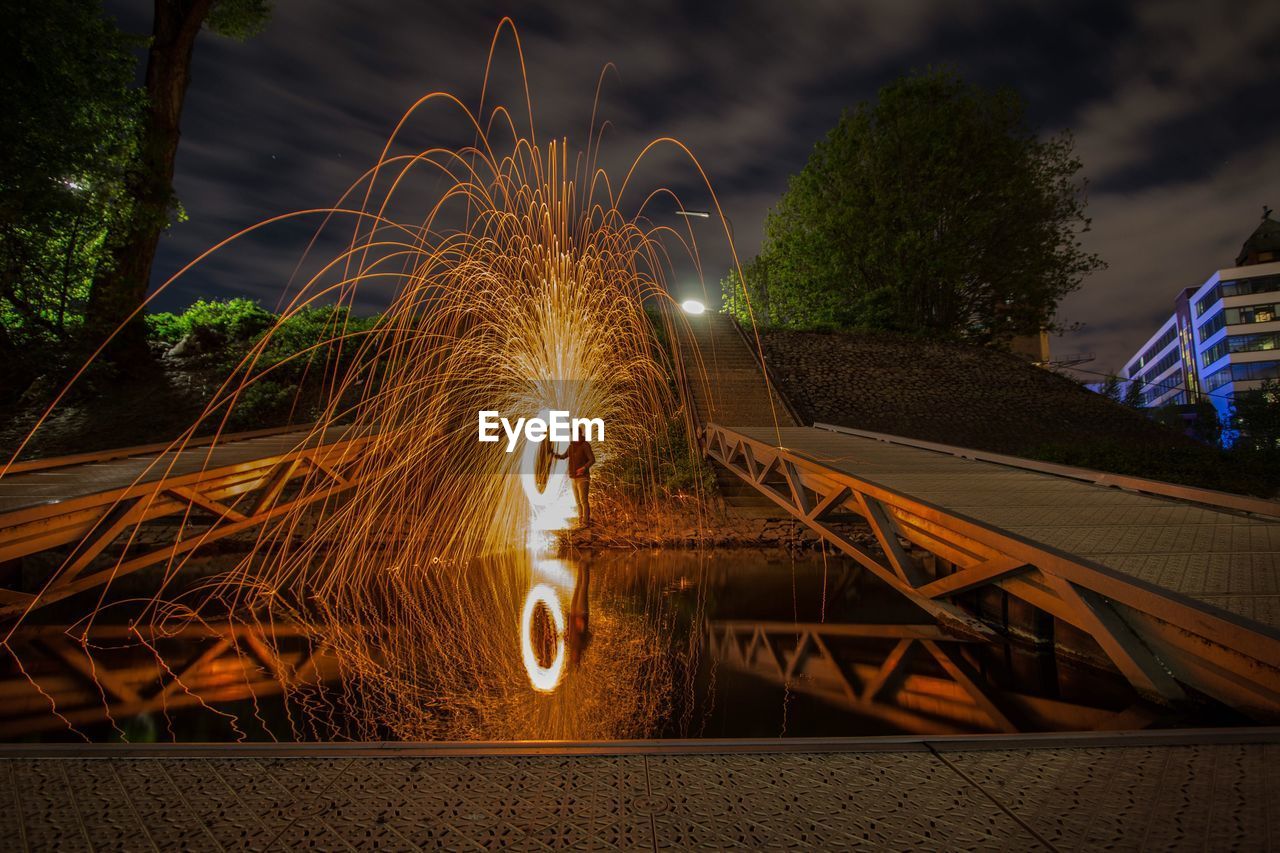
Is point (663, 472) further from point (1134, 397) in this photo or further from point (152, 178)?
point (1134, 397)

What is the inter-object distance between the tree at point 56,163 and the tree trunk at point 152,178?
1.09 ft

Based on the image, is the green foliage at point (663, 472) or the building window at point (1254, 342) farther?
the building window at point (1254, 342)

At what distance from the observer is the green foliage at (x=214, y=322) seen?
13.2 m

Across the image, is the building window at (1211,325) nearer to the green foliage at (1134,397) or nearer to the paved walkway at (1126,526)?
the green foliage at (1134,397)

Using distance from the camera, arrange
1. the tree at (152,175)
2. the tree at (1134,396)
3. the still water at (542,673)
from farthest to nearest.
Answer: the tree at (1134,396), the tree at (152,175), the still water at (542,673)

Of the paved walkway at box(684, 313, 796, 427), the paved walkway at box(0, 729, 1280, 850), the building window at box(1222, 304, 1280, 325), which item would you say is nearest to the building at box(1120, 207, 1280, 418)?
the building window at box(1222, 304, 1280, 325)

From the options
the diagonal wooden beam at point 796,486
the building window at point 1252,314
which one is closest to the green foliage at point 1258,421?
the diagonal wooden beam at point 796,486

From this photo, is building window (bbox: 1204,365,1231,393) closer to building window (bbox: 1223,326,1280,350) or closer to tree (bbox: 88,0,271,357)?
building window (bbox: 1223,326,1280,350)

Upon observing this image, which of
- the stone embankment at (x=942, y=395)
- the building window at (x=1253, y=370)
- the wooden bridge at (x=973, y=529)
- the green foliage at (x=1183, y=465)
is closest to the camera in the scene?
the wooden bridge at (x=973, y=529)

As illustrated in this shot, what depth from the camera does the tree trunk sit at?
35.4 feet

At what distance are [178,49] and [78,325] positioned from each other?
587 cm

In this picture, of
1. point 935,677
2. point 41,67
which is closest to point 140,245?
point 41,67

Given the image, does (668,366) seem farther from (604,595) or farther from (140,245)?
(140,245)

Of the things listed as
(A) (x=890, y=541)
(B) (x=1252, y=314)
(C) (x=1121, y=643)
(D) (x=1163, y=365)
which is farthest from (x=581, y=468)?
(D) (x=1163, y=365)
